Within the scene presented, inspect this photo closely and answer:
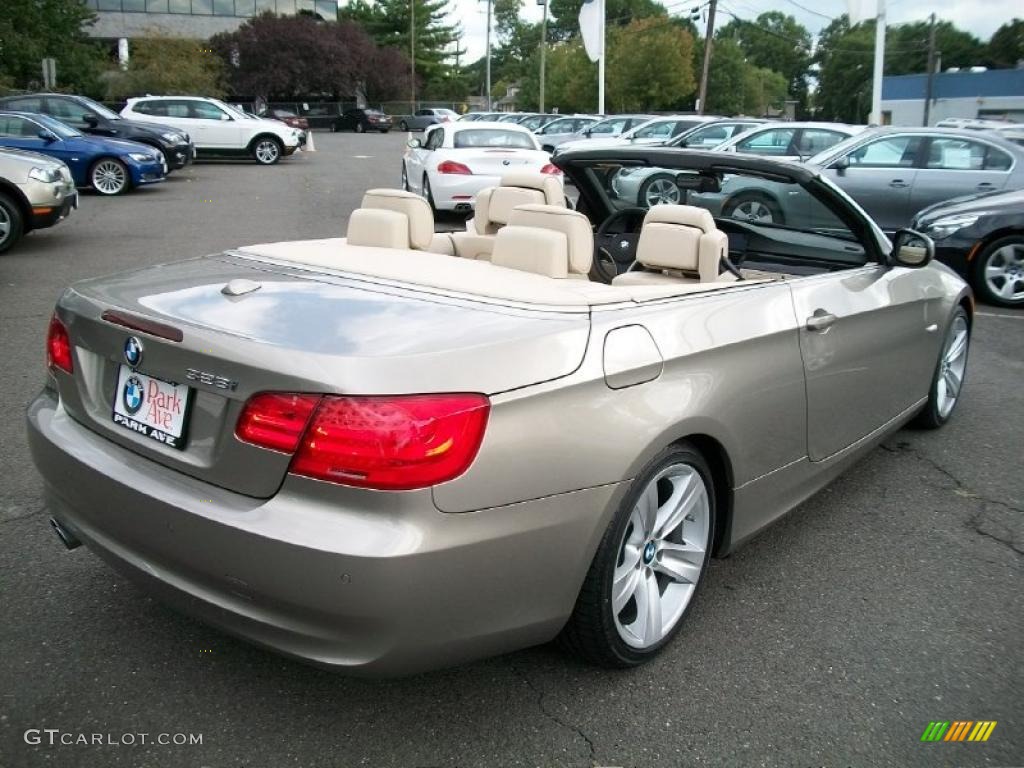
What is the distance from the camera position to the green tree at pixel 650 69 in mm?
59938

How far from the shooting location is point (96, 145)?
1600 cm

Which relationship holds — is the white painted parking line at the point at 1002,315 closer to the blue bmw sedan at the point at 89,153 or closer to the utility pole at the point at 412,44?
the blue bmw sedan at the point at 89,153

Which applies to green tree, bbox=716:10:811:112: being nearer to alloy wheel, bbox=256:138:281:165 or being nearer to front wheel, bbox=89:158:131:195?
alloy wheel, bbox=256:138:281:165

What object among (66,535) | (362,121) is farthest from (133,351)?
(362,121)

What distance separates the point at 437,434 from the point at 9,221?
990 centimetres

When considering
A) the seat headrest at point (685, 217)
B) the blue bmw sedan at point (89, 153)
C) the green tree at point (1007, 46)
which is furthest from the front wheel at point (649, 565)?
the green tree at point (1007, 46)

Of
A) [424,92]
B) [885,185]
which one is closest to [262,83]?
[424,92]

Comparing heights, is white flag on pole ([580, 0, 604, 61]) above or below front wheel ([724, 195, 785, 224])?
above

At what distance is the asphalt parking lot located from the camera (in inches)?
98.2

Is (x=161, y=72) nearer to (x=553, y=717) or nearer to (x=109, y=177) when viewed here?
(x=109, y=177)

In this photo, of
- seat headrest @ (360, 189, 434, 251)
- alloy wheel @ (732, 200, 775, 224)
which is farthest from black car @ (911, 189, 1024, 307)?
seat headrest @ (360, 189, 434, 251)

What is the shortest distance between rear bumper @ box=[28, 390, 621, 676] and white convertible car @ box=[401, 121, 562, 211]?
10918 millimetres

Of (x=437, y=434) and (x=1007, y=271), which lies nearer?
(x=437, y=434)

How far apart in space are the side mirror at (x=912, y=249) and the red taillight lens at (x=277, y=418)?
2.93 metres
